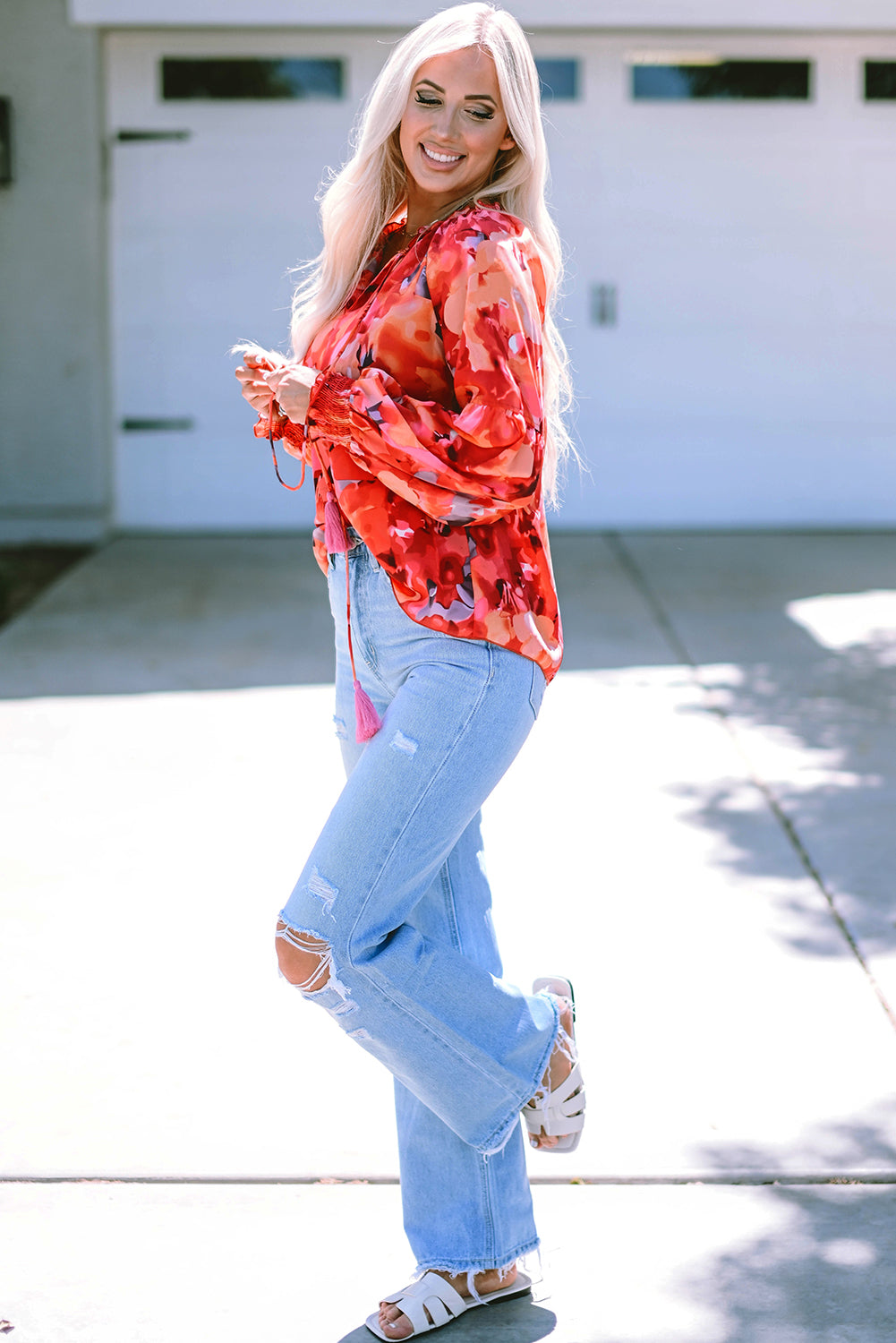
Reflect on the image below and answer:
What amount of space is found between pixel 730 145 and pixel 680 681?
4510 millimetres

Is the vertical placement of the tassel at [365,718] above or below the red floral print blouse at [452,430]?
below

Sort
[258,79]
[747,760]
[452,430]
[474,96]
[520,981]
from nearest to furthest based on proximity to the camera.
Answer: [452,430] < [474,96] < [520,981] < [747,760] < [258,79]

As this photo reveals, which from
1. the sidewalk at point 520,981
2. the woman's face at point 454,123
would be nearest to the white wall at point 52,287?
the sidewalk at point 520,981

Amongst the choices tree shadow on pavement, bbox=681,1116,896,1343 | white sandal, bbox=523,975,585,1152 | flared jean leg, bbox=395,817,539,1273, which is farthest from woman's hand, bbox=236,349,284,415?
tree shadow on pavement, bbox=681,1116,896,1343

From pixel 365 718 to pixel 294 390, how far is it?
47cm

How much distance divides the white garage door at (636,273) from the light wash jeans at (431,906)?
7317 mm

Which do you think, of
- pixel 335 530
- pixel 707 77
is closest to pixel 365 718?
pixel 335 530

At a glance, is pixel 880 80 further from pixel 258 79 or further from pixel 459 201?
pixel 459 201

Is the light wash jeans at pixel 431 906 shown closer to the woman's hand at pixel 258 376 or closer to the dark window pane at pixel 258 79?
the woman's hand at pixel 258 376

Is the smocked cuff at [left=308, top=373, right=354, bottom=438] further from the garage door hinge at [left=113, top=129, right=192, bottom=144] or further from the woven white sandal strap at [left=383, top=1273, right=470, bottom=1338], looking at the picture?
the garage door hinge at [left=113, top=129, right=192, bottom=144]

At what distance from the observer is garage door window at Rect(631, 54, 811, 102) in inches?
364

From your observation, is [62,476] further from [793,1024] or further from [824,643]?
[793,1024]

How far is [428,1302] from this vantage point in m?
2.32

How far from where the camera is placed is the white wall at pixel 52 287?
9180 millimetres
